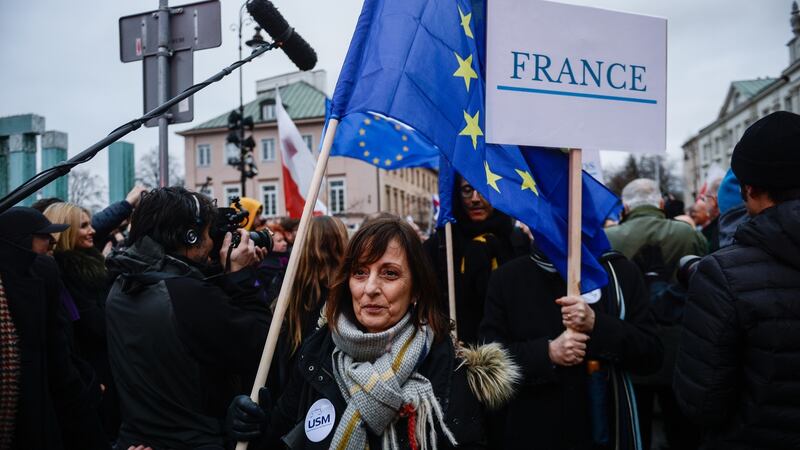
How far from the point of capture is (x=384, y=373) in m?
2.00

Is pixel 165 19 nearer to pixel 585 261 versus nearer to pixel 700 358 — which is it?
pixel 585 261

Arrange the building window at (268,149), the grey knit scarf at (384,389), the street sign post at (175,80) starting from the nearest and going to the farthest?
the grey knit scarf at (384,389)
the street sign post at (175,80)
the building window at (268,149)

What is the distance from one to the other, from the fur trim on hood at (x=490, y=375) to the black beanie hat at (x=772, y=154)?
1.15 metres

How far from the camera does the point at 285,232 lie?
579 cm

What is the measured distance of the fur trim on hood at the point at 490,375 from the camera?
6.71 feet

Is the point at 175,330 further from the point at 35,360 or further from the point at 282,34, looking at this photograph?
the point at 282,34

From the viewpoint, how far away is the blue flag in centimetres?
262

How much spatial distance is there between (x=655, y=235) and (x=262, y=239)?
308cm

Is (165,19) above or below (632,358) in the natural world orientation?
above

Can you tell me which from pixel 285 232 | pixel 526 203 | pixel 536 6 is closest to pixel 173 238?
pixel 526 203

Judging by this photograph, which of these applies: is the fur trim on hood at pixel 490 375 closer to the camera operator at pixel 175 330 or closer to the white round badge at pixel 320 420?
the white round badge at pixel 320 420

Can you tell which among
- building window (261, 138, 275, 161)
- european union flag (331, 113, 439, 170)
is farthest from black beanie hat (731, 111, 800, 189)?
building window (261, 138, 275, 161)

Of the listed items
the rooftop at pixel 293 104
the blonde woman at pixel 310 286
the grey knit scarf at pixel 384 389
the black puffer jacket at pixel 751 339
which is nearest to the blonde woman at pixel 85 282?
the blonde woman at pixel 310 286

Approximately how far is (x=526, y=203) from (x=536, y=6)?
862 millimetres
